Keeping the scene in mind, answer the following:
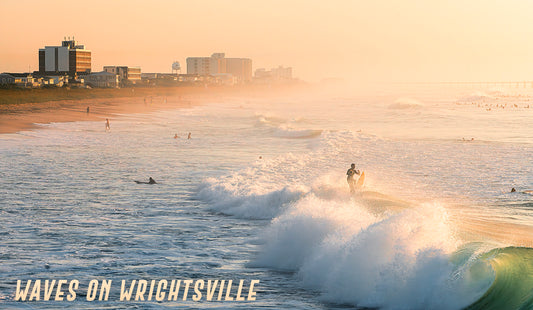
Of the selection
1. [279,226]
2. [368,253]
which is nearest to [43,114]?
[279,226]

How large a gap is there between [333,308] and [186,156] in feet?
85.0

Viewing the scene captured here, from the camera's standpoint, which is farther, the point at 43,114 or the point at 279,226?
the point at 43,114

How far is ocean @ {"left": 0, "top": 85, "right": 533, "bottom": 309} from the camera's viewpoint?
36.8 ft

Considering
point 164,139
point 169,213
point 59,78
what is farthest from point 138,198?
point 59,78

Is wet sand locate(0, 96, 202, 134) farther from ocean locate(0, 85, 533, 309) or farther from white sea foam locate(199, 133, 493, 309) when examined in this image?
white sea foam locate(199, 133, 493, 309)

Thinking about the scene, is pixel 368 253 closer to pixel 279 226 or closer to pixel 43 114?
pixel 279 226

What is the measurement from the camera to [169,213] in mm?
19453

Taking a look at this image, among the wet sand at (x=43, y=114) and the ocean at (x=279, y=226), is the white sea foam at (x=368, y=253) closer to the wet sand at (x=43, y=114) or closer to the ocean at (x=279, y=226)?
the ocean at (x=279, y=226)

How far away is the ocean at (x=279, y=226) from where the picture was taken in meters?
11.2

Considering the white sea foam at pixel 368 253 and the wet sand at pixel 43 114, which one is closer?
the white sea foam at pixel 368 253

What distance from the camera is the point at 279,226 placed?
16078 mm

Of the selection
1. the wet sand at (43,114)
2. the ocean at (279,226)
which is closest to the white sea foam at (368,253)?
the ocean at (279,226)

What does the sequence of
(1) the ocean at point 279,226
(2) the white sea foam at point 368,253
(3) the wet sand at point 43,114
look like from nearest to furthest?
(2) the white sea foam at point 368,253 < (1) the ocean at point 279,226 < (3) the wet sand at point 43,114

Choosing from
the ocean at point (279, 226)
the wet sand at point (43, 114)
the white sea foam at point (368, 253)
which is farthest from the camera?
the wet sand at point (43, 114)
